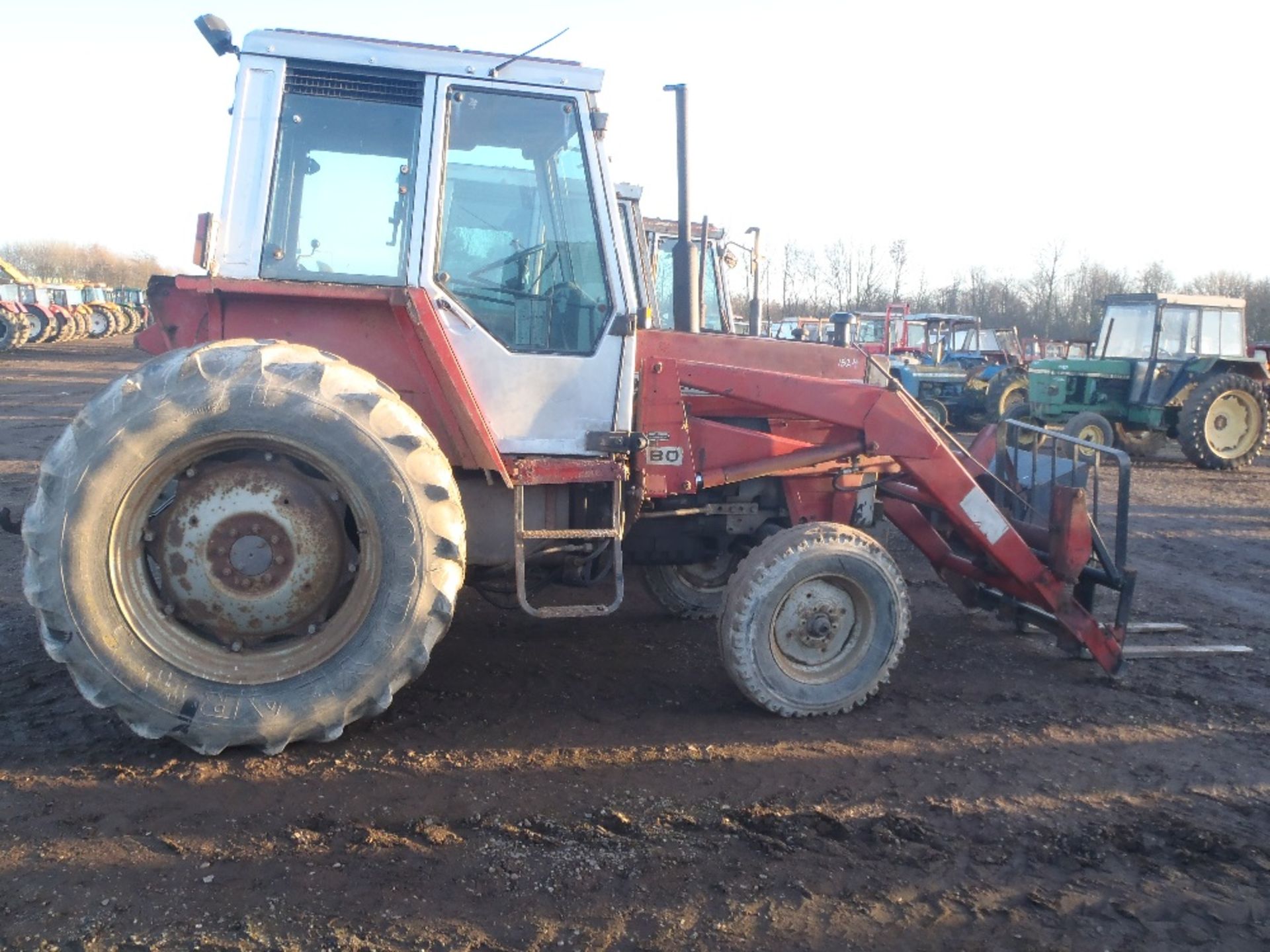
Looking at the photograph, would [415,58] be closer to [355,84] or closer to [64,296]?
[355,84]

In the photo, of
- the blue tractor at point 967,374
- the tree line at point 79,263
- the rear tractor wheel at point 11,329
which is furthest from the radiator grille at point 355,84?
the tree line at point 79,263

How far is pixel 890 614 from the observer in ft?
14.9

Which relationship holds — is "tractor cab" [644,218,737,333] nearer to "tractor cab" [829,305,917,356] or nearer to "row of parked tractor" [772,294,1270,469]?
"row of parked tractor" [772,294,1270,469]

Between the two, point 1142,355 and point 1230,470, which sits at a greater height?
point 1142,355

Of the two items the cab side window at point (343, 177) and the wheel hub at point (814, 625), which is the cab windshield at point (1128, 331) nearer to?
the wheel hub at point (814, 625)

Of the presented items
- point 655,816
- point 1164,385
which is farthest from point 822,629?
point 1164,385

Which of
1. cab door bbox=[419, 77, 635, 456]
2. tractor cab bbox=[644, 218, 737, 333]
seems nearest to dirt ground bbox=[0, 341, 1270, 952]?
cab door bbox=[419, 77, 635, 456]

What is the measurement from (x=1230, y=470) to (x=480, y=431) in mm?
14313

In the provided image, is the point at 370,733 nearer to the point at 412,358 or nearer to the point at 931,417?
the point at 412,358

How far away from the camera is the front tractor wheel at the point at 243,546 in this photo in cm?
357

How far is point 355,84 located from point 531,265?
974 millimetres

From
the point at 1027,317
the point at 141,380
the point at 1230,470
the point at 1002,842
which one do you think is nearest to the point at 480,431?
the point at 141,380

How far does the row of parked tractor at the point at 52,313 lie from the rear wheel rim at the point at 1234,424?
25.9 meters

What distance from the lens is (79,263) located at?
6894 centimetres
